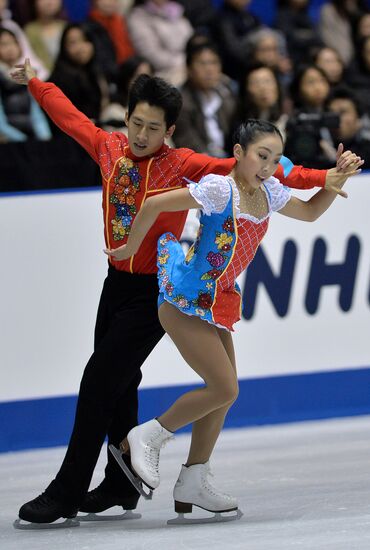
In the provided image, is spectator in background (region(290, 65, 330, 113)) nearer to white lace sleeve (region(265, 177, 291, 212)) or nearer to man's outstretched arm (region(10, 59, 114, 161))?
man's outstretched arm (region(10, 59, 114, 161))

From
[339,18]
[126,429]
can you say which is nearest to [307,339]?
[126,429]

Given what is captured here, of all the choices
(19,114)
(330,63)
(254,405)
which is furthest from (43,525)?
(330,63)

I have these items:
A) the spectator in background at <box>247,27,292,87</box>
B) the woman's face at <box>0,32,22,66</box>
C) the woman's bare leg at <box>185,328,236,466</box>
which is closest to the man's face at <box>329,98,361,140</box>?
the spectator in background at <box>247,27,292,87</box>

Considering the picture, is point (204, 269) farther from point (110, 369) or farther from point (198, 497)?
point (198, 497)

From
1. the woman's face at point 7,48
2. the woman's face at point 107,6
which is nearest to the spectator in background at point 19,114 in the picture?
the woman's face at point 7,48

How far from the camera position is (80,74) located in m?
7.58

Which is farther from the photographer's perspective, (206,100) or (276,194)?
(206,100)

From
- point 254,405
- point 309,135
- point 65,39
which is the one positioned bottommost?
point 254,405

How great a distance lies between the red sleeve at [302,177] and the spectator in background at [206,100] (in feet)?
9.99

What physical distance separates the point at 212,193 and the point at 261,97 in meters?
3.58

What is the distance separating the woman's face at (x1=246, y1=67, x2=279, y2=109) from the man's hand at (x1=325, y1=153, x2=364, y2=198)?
3376mm

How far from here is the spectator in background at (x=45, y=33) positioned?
28.4 ft

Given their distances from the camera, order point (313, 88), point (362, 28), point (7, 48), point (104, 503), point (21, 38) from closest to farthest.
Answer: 1. point (104, 503)
2. point (7, 48)
3. point (313, 88)
4. point (21, 38)
5. point (362, 28)

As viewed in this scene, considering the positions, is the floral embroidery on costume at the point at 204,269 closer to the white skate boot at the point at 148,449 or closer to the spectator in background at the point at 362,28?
the white skate boot at the point at 148,449
